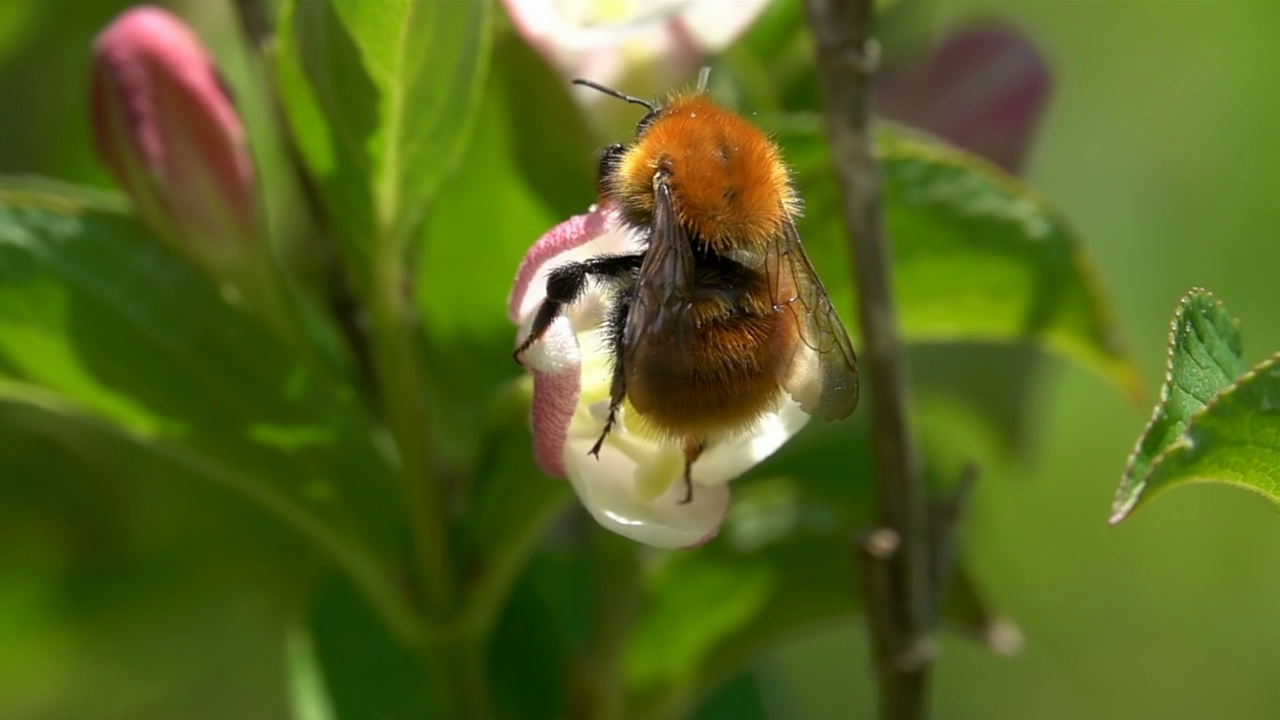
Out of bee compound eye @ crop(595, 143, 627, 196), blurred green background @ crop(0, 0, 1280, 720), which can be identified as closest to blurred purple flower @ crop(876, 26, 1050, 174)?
blurred green background @ crop(0, 0, 1280, 720)

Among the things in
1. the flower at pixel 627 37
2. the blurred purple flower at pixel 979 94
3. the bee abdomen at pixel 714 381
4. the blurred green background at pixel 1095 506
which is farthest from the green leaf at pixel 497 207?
the blurred green background at pixel 1095 506

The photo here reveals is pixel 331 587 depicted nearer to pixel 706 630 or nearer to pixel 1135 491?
pixel 706 630

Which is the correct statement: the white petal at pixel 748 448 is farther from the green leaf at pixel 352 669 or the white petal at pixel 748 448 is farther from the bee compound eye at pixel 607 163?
the green leaf at pixel 352 669

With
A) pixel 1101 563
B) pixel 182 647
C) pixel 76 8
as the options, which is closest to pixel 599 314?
pixel 182 647

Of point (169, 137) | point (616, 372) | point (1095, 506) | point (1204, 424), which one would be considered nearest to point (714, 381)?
point (616, 372)

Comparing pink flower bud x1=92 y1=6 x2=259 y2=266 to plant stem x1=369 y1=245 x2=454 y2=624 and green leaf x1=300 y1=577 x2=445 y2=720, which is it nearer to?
plant stem x1=369 y1=245 x2=454 y2=624

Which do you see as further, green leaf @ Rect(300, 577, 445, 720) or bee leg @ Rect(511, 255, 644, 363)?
green leaf @ Rect(300, 577, 445, 720)
